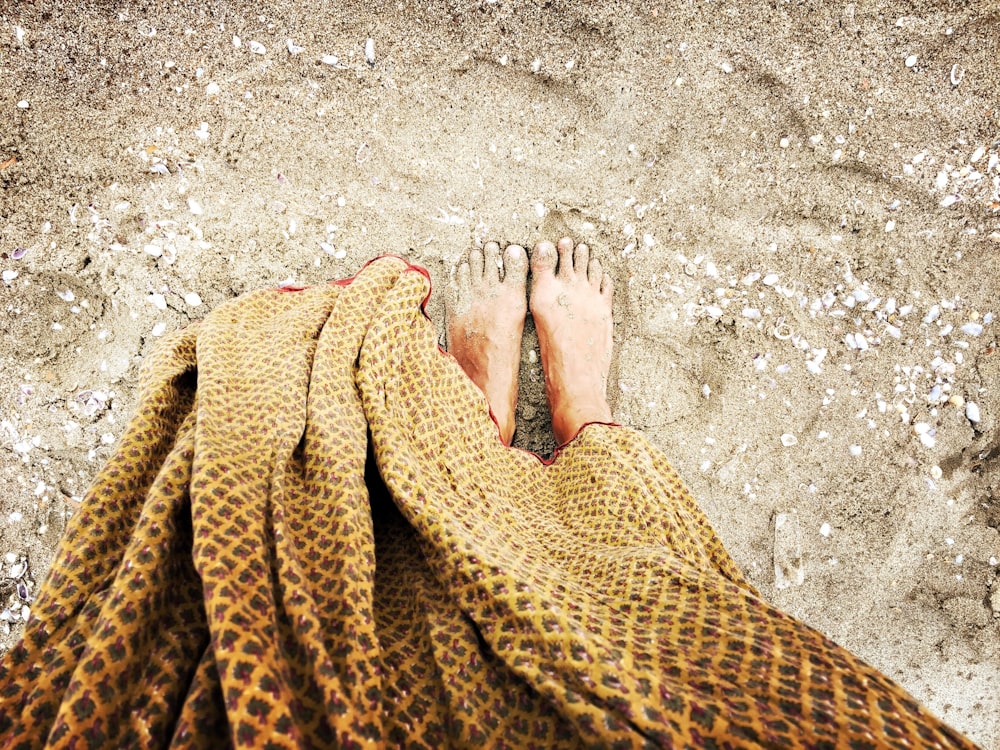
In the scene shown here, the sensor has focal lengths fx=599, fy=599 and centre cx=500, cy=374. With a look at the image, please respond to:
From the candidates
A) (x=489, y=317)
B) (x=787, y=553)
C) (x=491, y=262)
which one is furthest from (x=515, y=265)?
(x=787, y=553)

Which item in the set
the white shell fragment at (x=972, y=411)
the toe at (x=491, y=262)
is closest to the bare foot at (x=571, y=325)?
the toe at (x=491, y=262)

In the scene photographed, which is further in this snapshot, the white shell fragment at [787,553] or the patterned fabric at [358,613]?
the white shell fragment at [787,553]

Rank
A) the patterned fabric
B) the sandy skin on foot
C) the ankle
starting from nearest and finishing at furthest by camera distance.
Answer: the patterned fabric, the ankle, the sandy skin on foot

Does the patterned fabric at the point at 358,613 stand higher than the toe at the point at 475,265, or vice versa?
the toe at the point at 475,265

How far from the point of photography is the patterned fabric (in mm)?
771

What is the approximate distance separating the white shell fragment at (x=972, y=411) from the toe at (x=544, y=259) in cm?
132

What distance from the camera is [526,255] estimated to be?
195 centimetres

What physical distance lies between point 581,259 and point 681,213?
336mm

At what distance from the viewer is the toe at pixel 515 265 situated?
1924mm

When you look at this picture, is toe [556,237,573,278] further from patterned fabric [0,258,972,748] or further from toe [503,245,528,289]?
patterned fabric [0,258,972,748]

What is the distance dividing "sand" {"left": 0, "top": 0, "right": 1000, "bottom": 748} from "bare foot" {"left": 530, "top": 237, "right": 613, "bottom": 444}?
15 centimetres

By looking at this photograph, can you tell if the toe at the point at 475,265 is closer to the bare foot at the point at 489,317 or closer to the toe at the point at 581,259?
the bare foot at the point at 489,317

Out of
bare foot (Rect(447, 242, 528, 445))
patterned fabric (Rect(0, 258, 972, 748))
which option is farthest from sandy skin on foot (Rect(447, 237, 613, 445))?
patterned fabric (Rect(0, 258, 972, 748))

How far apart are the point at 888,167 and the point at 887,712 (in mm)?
1618
